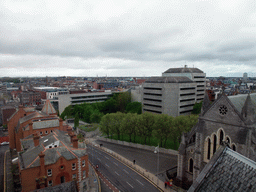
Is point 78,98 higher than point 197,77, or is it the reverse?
point 197,77

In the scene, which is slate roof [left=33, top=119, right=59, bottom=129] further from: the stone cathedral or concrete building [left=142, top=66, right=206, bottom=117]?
concrete building [left=142, top=66, right=206, bottom=117]

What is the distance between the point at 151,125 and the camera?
6159cm

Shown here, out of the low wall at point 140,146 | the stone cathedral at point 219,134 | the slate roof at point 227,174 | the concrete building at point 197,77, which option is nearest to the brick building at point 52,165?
the stone cathedral at point 219,134

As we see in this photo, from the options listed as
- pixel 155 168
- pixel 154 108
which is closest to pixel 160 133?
pixel 155 168

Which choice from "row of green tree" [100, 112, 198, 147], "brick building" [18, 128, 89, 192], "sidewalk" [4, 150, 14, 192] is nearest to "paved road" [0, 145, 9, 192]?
"sidewalk" [4, 150, 14, 192]

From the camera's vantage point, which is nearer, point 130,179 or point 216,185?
point 216,185

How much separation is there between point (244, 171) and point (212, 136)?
23181 mm

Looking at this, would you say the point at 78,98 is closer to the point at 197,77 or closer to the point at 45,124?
the point at 45,124

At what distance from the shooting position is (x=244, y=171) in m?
13.1

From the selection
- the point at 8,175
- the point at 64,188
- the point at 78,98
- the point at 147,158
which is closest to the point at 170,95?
the point at 147,158

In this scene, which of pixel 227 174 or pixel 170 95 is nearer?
pixel 227 174

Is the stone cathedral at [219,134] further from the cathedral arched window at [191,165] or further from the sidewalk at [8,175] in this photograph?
the sidewalk at [8,175]

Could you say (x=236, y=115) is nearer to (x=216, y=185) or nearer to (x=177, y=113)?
(x=216, y=185)

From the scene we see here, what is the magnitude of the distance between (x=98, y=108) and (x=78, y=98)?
17.4 m
